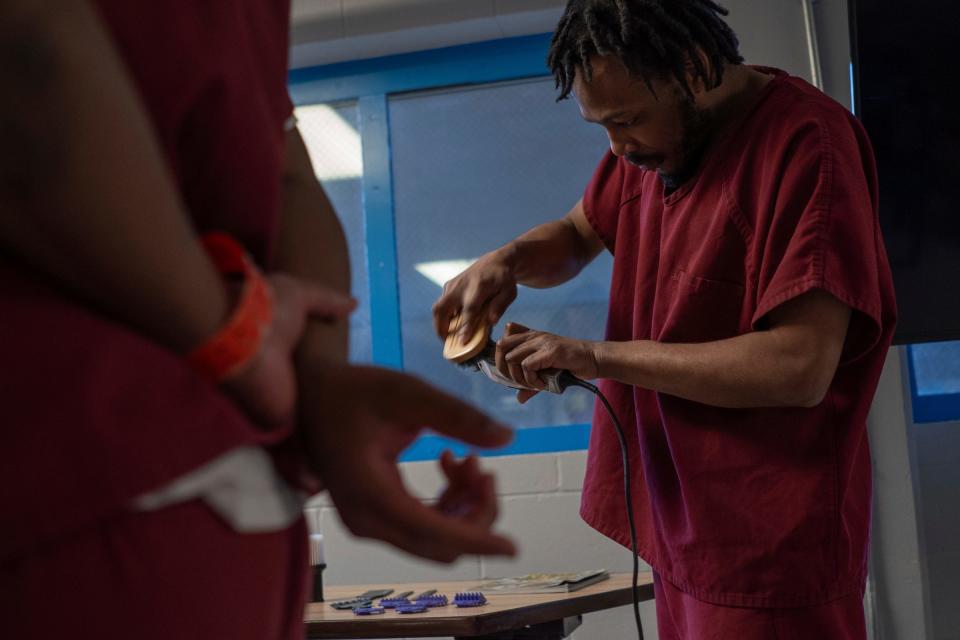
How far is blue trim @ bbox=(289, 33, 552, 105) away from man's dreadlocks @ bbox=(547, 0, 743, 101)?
5.69 feet

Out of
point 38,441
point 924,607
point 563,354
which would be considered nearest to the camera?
point 38,441

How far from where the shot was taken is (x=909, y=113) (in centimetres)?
214

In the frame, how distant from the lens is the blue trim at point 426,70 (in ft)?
10.7

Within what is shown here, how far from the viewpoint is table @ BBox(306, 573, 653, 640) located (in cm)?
178

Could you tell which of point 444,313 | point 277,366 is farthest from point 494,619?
point 277,366

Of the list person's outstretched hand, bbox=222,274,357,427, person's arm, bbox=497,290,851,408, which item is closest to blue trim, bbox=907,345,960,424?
person's arm, bbox=497,290,851,408

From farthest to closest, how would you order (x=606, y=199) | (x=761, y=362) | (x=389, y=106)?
(x=389, y=106), (x=606, y=199), (x=761, y=362)

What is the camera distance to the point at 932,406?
8.68 feet

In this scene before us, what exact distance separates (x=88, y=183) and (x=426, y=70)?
3.11 metres

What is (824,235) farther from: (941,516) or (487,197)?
(487,197)

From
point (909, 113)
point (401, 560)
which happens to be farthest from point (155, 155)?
point (401, 560)

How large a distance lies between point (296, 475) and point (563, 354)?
3.29ft

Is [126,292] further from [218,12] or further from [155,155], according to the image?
[218,12]

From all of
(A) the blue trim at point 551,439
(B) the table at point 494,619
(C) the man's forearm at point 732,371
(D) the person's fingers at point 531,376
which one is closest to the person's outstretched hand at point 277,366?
(C) the man's forearm at point 732,371
